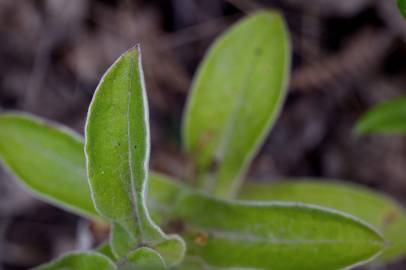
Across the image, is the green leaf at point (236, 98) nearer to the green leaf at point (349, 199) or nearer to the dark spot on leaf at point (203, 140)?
the dark spot on leaf at point (203, 140)

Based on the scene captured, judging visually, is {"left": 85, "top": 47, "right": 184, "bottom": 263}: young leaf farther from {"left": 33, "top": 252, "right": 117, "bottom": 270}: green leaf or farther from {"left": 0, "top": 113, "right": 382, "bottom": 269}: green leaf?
{"left": 0, "top": 113, "right": 382, "bottom": 269}: green leaf

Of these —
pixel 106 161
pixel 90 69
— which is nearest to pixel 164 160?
pixel 90 69

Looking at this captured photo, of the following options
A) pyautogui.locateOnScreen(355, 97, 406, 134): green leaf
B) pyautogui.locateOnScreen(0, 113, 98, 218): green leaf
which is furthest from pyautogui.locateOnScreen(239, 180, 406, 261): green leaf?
pyautogui.locateOnScreen(0, 113, 98, 218): green leaf

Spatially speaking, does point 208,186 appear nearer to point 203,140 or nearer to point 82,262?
point 203,140

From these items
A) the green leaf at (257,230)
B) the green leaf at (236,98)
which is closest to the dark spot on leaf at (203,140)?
the green leaf at (236,98)

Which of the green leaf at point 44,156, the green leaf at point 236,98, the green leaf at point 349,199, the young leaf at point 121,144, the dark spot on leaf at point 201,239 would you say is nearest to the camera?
the young leaf at point 121,144

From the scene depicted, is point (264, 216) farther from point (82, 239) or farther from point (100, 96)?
point (82, 239)
